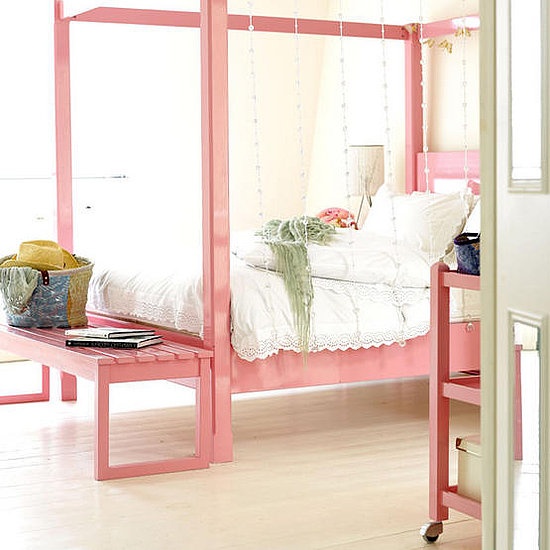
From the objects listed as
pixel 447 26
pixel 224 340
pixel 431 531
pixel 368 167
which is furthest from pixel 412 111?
pixel 431 531

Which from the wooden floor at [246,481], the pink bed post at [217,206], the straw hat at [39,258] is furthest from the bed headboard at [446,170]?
the straw hat at [39,258]

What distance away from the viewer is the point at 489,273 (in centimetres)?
207

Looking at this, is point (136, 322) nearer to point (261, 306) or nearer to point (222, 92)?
point (261, 306)

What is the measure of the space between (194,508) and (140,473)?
1.66 ft

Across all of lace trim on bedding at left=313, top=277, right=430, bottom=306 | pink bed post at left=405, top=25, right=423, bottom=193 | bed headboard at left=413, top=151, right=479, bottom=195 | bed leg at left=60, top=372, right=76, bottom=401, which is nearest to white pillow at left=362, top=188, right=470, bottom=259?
lace trim on bedding at left=313, top=277, right=430, bottom=306

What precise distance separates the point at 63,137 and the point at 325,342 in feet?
6.16

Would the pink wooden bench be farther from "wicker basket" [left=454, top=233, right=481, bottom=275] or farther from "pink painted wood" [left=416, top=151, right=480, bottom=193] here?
"pink painted wood" [left=416, top=151, right=480, bottom=193]

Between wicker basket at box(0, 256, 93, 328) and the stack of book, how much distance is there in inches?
20.4

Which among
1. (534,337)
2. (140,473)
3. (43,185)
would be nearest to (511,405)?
(534,337)

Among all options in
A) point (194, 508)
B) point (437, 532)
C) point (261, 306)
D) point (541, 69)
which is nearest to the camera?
point (541, 69)

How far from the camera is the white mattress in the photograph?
4320mm

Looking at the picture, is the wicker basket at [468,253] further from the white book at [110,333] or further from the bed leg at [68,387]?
the bed leg at [68,387]

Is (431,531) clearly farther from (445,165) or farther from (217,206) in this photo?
(445,165)

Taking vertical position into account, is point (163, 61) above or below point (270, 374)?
above
